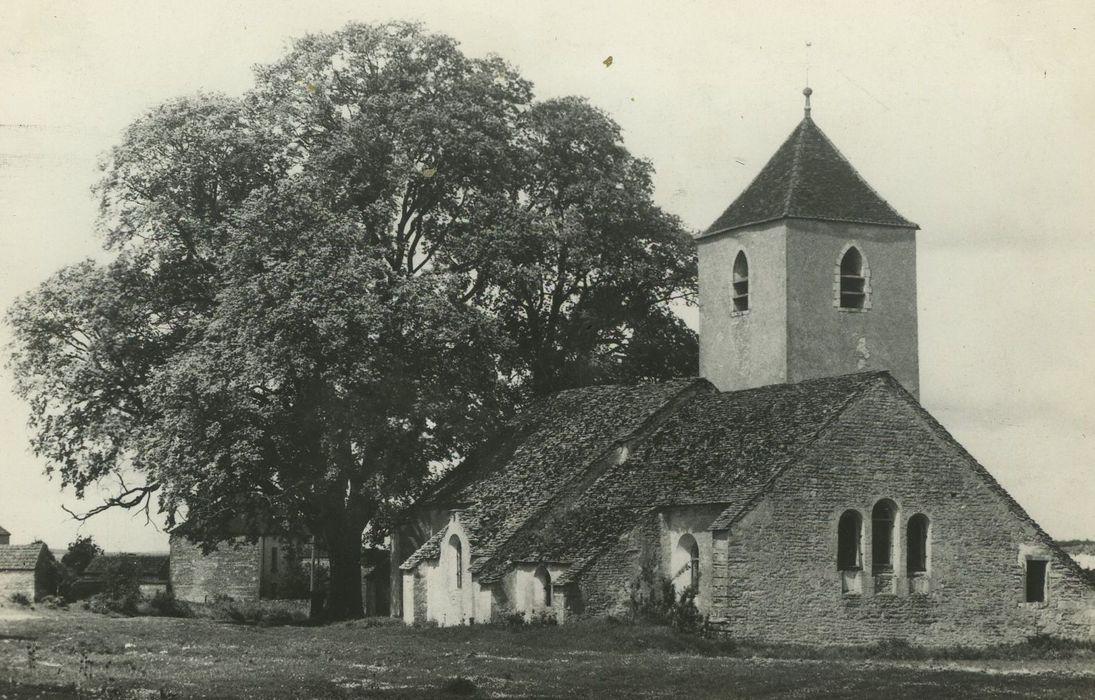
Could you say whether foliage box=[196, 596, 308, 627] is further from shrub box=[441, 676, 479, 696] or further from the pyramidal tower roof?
shrub box=[441, 676, 479, 696]

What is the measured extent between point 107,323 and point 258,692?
2622cm

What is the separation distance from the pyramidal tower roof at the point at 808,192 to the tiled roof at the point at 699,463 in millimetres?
5270

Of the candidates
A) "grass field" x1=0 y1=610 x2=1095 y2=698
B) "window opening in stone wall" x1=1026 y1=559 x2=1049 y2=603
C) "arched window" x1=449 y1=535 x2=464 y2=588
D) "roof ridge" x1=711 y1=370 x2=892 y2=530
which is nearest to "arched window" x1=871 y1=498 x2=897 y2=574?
"roof ridge" x1=711 y1=370 x2=892 y2=530

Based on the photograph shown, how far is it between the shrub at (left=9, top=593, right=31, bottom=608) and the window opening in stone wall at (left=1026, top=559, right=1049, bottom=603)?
40.7m

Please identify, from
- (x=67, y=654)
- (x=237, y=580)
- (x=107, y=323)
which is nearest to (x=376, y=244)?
(x=107, y=323)

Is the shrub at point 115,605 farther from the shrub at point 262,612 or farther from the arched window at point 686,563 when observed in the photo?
the arched window at point 686,563

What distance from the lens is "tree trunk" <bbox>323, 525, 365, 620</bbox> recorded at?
46125 millimetres

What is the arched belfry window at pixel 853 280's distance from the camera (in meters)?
40.4

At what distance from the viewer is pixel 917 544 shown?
3588 cm

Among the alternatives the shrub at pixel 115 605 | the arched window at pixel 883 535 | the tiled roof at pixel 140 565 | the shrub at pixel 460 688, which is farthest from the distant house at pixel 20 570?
the shrub at pixel 460 688

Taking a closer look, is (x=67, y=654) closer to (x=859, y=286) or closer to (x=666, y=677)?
(x=666, y=677)

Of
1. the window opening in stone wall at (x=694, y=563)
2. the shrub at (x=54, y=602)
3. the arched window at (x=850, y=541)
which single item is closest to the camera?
the arched window at (x=850, y=541)

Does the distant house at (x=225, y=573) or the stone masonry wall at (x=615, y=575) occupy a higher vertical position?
the stone masonry wall at (x=615, y=575)

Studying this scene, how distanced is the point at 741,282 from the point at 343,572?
16256 millimetres
